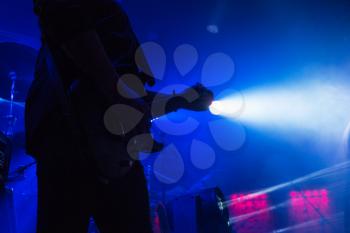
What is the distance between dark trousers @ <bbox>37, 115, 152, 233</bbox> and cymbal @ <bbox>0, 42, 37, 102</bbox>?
2335 mm

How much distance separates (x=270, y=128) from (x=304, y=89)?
113cm

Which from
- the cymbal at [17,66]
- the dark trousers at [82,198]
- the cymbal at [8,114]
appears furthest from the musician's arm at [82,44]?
the cymbal at [8,114]

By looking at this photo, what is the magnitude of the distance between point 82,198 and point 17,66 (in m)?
2.70

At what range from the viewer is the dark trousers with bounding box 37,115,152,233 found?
0.99 meters

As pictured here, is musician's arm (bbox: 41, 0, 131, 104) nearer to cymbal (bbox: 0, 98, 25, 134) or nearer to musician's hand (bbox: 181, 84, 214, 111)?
musician's hand (bbox: 181, 84, 214, 111)

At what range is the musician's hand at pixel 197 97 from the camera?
1324mm

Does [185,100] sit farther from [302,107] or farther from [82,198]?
[302,107]

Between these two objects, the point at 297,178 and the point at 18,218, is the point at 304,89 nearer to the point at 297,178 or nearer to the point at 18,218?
the point at 297,178

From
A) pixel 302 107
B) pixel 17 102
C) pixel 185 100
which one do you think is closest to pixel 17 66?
pixel 17 102

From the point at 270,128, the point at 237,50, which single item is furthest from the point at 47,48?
the point at 270,128

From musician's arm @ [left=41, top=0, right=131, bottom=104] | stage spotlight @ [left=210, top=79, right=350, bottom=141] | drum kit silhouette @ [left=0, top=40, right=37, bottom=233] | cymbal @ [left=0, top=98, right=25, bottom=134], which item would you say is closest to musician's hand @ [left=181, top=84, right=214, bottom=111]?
musician's arm @ [left=41, top=0, right=131, bottom=104]

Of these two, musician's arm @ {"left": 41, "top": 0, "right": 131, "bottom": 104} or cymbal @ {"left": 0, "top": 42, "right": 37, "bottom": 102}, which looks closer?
musician's arm @ {"left": 41, "top": 0, "right": 131, "bottom": 104}

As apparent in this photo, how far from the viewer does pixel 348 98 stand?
651cm

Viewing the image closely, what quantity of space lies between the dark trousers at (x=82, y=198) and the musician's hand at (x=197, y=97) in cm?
42
